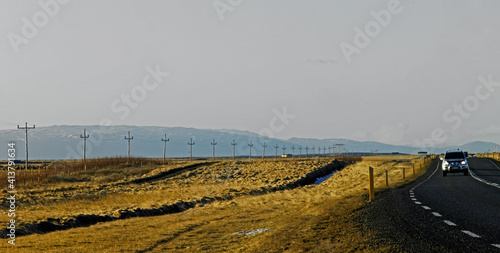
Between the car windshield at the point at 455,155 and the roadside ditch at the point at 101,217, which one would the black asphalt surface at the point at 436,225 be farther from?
the car windshield at the point at 455,155

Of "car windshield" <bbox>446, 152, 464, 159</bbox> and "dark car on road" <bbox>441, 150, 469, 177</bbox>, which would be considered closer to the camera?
"dark car on road" <bbox>441, 150, 469, 177</bbox>

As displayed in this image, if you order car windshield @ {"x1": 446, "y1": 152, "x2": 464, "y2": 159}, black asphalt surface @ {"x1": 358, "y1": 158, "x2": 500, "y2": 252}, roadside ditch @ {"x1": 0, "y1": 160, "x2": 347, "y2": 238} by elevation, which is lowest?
roadside ditch @ {"x1": 0, "y1": 160, "x2": 347, "y2": 238}

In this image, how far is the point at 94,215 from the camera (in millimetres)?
20719

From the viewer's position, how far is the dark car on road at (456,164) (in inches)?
1628

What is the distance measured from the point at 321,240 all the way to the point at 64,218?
1287cm

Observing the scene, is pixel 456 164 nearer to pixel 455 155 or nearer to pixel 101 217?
pixel 455 155

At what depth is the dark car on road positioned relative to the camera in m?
41.3

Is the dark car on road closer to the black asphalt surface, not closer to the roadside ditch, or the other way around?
the roadside ditch

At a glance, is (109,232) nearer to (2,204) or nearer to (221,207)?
(221,207)

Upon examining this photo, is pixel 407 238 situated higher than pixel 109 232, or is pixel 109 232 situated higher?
pixel 407 238

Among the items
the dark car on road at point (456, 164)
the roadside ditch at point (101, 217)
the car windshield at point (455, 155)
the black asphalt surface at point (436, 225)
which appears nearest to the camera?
the black asphalt surface at point (436, 225)

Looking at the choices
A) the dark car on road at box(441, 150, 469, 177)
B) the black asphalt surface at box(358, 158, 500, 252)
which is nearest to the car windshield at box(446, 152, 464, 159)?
the dark car on road at box(441, 150, 469, 177)

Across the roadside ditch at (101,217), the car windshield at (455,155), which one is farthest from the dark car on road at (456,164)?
the roadside ditch at (101,217)

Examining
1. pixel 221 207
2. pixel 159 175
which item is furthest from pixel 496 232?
pixel 159 175
